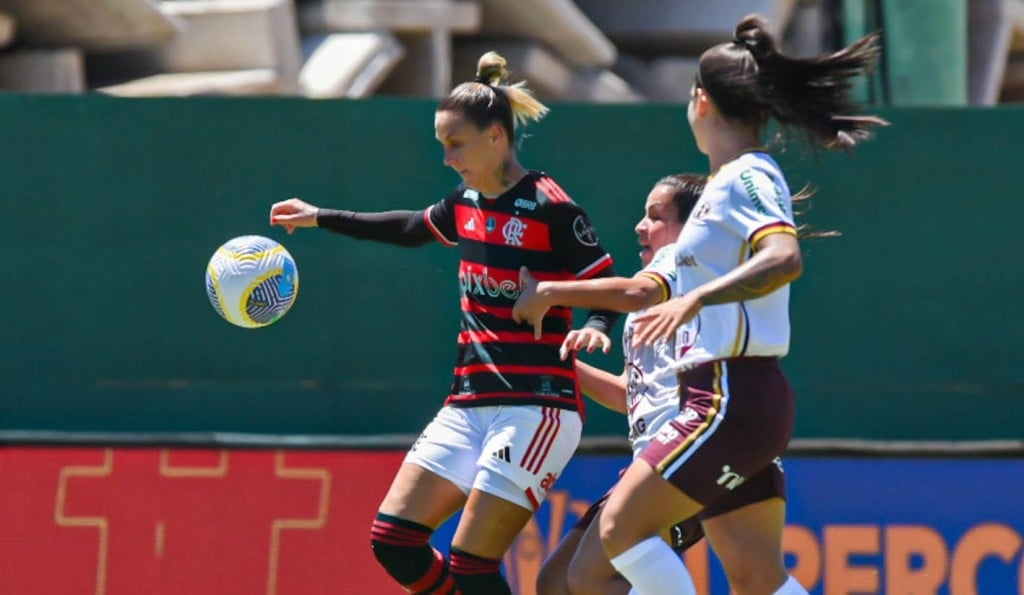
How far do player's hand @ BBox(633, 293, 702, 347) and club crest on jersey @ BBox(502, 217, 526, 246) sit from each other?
1111mm

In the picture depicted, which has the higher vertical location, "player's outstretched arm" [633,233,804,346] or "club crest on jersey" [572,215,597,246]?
"club crest on jersey" [572,215,597,246]

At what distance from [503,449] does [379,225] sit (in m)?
1.02

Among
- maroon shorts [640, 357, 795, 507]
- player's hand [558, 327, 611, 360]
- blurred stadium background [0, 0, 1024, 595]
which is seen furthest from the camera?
blurred stadium background [0, 0, 1024, 595]

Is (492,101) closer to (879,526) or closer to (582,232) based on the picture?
(582,232)

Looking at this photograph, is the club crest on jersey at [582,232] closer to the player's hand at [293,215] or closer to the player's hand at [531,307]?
the player's hand at [531,307]

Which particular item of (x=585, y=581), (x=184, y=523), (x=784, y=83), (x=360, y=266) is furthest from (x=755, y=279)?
(x=360, y=266)

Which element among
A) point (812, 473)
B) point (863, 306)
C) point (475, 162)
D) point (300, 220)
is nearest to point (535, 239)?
point (475, 162)

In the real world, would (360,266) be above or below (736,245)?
below

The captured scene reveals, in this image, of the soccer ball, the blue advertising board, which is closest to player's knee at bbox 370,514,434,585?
the soccer ball

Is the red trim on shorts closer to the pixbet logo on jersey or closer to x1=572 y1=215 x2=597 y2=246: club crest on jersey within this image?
the pixbet logo on jersey

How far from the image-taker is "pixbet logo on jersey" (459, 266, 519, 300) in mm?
5340

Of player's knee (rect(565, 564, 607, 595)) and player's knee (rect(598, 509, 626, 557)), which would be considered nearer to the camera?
player's knee (rect(598, 509, 626, 557))

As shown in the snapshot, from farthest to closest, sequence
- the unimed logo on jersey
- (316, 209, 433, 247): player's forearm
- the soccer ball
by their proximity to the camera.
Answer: (316, 209, 433, 247): player's forearm, the soccer ball, the unimed logo on jersey

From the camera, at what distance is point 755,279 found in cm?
427
